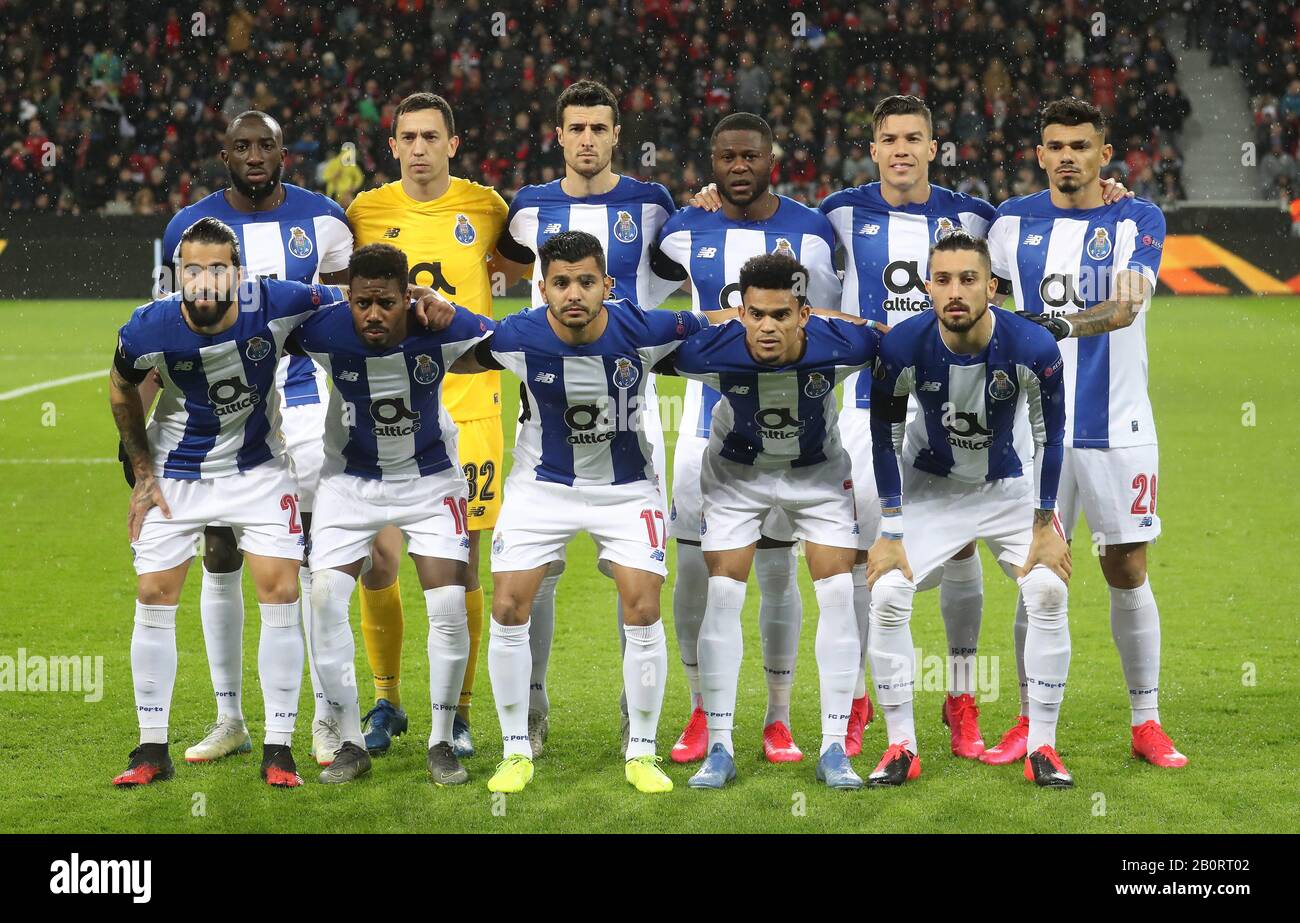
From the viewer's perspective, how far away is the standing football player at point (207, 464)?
5.29 metres

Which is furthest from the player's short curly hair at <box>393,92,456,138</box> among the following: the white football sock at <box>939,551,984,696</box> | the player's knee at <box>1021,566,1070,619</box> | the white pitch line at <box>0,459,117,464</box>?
the white pitch line at <box>0,459,117,464</box>

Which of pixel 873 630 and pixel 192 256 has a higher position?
pixel 192 256

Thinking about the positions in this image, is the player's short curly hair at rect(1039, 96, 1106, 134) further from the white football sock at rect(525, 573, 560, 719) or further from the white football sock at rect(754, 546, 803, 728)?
the white football sock at rect(525, 573, 560, 719)

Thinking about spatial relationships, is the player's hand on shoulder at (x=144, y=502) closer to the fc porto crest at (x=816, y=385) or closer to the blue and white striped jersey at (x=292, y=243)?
the blue and white striped jersey at (x=292, y=243)

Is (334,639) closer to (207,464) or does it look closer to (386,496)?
(386,496)

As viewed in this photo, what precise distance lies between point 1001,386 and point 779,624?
118 centimetres

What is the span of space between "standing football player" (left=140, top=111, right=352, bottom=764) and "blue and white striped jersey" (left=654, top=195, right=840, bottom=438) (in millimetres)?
1365

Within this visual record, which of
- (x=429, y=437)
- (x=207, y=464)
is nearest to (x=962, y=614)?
(x=429, y=437)

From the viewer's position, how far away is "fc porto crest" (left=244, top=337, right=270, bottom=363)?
5336mm

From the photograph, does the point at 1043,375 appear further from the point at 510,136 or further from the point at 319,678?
the point at 510,136

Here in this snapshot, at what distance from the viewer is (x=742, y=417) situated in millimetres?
5430

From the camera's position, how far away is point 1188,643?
718 centimetres

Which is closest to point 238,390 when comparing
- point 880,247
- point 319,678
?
point 319,678

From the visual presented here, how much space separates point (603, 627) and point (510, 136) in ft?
56.2
